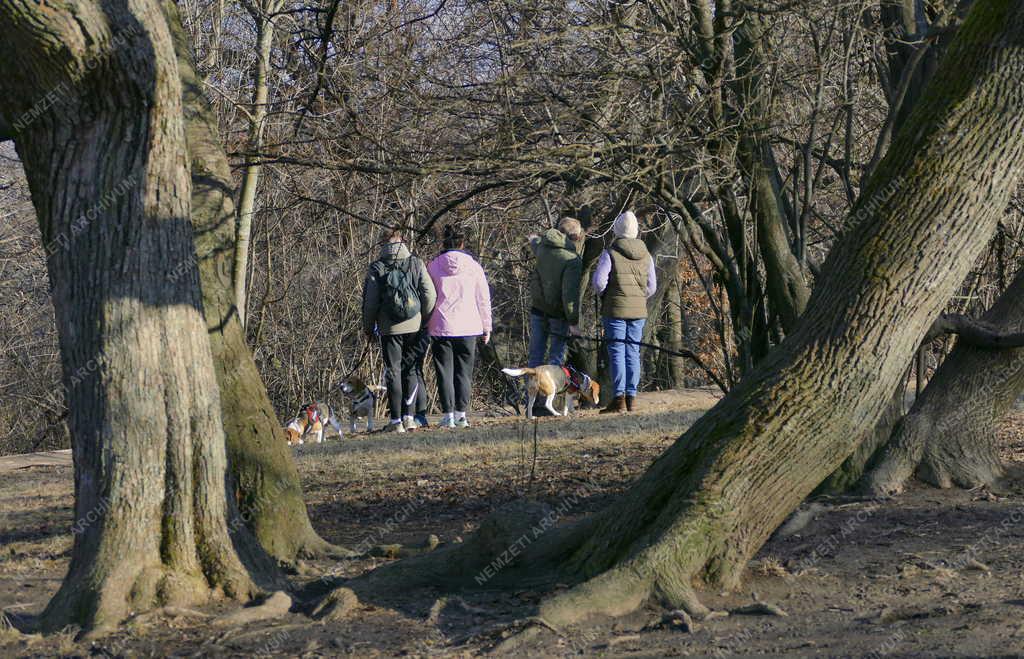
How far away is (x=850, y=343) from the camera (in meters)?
4.73

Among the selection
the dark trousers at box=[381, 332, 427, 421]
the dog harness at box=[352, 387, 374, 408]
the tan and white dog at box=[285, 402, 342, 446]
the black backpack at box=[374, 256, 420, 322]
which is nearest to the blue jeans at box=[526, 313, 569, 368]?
the dark trousers at box=[381, 332, 427, 421]

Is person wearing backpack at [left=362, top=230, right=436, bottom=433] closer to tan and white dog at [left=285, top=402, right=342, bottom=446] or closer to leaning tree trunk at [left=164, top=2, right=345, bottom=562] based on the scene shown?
tan and white dog at [left=285, top=402, right=342, bottom=446]

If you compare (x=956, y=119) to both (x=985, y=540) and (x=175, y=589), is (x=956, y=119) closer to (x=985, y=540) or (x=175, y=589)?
(x=985, y=540)

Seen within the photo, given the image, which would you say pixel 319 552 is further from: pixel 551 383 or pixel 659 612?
pixel 551 383

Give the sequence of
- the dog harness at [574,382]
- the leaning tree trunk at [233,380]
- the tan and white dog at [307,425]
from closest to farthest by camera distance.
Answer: the leaning tree trunk at [233,380]
the dog harness at [574,382]
the tan and white dog at [307,425]

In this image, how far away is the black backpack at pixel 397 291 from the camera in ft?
39.5

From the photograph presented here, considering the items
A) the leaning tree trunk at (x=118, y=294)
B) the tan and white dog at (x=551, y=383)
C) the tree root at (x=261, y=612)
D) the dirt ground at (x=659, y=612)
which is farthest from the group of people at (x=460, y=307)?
the tree root at (x=261, y=612)

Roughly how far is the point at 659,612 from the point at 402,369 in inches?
311

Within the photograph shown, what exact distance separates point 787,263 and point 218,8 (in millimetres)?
9992

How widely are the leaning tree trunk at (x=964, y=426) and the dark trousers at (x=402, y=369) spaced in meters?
6.47

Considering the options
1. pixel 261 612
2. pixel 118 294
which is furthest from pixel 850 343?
pixel 118 294

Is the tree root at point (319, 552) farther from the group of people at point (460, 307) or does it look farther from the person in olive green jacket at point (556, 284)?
the person in olive green jacket at point (556, 284)

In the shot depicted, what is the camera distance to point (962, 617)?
14.8 ft

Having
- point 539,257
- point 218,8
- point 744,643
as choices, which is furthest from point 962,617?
point 218,8
